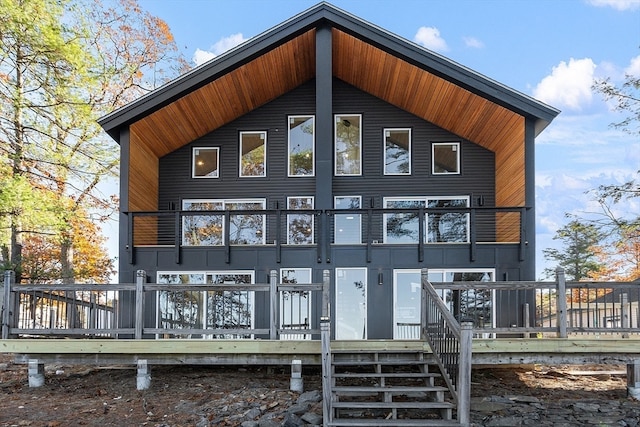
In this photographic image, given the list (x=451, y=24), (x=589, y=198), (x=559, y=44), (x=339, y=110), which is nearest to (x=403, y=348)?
(x=339, y=110)

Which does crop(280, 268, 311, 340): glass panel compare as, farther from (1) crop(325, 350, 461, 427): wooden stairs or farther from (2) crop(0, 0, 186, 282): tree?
(2) crop(0, 0, 186, 282): tree

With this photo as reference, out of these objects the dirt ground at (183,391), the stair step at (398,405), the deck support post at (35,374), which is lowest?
the dirt ground at (183,391)

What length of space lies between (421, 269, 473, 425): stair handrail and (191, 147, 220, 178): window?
21.9 ft

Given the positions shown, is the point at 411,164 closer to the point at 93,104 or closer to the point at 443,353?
the point at 443,353

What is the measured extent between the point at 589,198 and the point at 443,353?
1204cm

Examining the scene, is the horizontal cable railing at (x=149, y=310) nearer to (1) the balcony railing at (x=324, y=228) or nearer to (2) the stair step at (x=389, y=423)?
(1) the balcony railing at (x=324, y=228)

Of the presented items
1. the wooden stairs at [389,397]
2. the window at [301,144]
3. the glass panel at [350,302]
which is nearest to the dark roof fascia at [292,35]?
the window at [301,144]

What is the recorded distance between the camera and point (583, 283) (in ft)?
25.8

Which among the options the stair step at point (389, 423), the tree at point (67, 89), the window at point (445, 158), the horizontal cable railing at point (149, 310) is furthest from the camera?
the tree at point (67, 89)

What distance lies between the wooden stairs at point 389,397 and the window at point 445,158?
5.79m

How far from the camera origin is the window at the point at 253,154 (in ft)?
41.7

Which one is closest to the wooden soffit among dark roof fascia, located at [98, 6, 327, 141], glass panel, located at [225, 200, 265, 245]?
dark roof fascia, located at [98, 6, 327, 141]

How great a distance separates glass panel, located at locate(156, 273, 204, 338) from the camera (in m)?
10.3

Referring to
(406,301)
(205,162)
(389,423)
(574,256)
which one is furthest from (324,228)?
(574,256)
